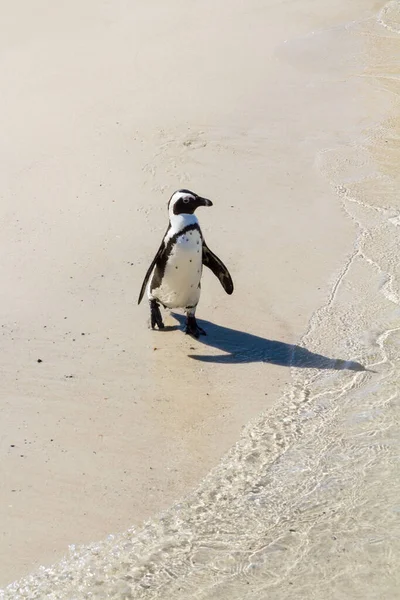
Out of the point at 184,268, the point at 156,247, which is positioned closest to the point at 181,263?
the point at 184,268

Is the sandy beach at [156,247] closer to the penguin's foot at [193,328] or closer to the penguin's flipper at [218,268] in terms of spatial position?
the penguin's foot at [193,328]

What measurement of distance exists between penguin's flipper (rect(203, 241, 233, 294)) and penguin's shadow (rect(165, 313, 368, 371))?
224 mm

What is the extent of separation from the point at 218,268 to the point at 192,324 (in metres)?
0.33

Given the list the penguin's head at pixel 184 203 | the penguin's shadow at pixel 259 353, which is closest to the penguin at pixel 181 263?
the penguin's head at pixel 184 203

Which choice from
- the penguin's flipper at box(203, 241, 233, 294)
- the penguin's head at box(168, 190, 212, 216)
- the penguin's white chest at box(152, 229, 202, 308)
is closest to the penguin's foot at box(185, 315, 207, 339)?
the penguin's white chest at box(152, 229, 202, 308)

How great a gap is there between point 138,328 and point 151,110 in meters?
3.42

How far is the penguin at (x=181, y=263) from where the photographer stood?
518cm

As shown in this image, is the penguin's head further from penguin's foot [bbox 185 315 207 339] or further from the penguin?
penguin's foot [bbox 185 315 207 339]

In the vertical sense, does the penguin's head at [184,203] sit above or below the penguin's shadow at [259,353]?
above

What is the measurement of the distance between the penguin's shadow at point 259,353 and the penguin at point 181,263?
4.4 inches

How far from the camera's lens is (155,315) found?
209 inches

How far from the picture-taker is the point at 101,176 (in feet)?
23.5

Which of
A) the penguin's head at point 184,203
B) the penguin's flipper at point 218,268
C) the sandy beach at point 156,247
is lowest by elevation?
the sandy beach at point 156,247

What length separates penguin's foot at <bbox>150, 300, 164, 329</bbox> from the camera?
531 centimetres
